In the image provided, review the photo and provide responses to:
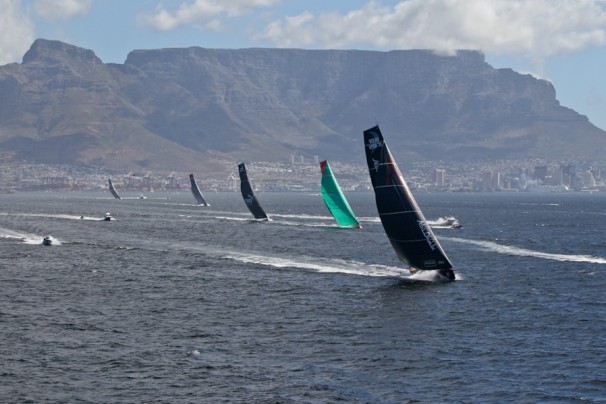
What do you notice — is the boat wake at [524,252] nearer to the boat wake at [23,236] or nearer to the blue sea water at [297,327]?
the blue sea water at [297,327]

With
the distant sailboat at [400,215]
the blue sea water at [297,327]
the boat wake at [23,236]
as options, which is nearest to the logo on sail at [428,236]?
the distant sailboat at [400,215]

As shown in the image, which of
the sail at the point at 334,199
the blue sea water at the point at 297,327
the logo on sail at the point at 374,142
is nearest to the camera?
the blue sea water at the point at 297,327

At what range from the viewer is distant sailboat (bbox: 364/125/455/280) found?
83.6m

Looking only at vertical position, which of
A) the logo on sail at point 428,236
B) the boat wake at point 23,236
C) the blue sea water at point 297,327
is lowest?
the blue sea water at point 297,327

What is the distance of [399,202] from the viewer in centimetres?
8456

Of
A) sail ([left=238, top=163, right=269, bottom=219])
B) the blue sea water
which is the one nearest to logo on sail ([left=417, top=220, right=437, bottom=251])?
the blue sea water

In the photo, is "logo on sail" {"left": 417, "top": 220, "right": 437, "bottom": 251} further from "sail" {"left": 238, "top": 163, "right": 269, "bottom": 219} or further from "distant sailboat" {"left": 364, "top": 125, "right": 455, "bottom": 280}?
"sail" {"left": 238, "top": 163, "right": 269, "bottom": 219}

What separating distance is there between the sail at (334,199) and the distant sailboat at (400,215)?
62616mm

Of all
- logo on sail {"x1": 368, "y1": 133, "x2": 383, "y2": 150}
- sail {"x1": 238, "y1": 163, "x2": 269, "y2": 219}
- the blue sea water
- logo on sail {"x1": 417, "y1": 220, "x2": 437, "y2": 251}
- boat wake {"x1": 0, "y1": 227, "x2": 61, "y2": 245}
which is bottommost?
the blue sea water

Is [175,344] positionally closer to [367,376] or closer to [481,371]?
[367,376]

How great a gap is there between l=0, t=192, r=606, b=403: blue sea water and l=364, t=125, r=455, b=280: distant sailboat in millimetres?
2025

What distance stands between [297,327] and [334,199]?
8891cm

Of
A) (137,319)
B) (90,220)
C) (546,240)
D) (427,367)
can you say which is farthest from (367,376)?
(90,220)

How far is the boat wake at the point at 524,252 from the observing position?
10251cm
